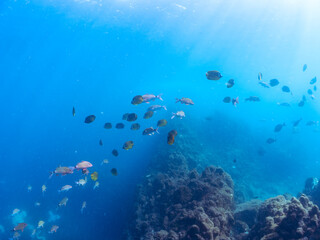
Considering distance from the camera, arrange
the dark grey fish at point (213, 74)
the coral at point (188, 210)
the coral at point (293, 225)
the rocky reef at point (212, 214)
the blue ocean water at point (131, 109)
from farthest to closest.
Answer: the blue ocean water at point (131, 109)
the dark grey fish at point (213, 74)
the coral at point (188, 210)
the rocky reef at point (212, 214)
the coral at point (293, 225)

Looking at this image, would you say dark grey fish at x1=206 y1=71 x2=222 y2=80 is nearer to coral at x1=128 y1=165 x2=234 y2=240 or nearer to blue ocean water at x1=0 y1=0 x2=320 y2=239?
coral at x1=128 y1=165 x2=234 y2=240

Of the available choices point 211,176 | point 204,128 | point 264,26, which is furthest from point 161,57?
point 211,176

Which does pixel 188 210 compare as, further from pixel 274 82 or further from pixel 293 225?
pixel 274 82

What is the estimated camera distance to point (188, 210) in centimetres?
663

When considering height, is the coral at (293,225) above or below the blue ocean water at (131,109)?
above

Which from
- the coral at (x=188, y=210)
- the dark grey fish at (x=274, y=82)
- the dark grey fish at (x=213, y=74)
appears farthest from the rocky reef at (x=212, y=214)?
the dark grey fish at (x=274, y=82)

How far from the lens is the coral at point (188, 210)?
5.43 metres

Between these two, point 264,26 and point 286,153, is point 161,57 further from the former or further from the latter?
point 286,153

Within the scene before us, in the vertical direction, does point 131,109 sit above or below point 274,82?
below

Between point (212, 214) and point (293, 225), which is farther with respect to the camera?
point (212, 214)

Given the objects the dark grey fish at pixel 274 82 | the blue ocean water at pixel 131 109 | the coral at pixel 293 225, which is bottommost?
the blue ocean water at pixel 131 109

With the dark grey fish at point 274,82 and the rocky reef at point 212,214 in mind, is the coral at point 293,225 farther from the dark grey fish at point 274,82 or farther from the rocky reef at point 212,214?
the dark grey fish at point 274,82

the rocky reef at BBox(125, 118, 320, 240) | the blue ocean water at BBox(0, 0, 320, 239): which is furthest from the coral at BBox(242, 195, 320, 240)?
the blue ocean water at BBox(0, 0, 320, 239)

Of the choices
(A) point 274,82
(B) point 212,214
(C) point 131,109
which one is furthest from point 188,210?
(C) point 131,109
